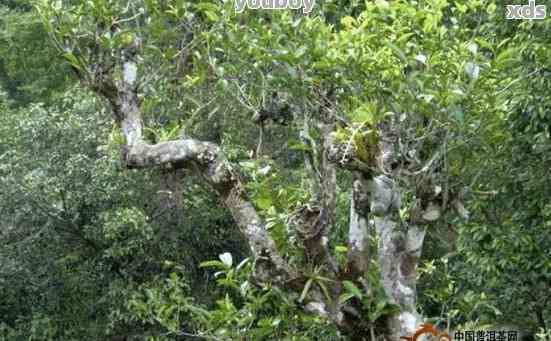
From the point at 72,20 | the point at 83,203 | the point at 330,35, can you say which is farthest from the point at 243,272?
the point at 83,203

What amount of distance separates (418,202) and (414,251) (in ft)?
0.59

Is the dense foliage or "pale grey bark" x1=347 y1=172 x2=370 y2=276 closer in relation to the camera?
the dense foliage

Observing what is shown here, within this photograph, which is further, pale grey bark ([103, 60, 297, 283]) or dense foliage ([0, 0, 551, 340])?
pale grey bark ([103, 60, 297, 283])

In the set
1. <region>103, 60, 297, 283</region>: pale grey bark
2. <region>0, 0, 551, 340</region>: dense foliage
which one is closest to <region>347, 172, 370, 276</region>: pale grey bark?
<region>0, 0, 551, 340</region>: dense foliage

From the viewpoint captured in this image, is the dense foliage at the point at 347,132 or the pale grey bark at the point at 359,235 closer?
the dense foliage at the point at 347,132

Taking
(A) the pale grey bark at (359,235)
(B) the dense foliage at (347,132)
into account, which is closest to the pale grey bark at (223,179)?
(B) the dense foliage at (347,132)

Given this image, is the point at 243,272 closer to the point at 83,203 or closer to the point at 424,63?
the point at 424,63

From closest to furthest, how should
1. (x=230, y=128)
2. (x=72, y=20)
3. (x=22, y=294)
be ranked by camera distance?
(x=72, y=20) < (x=230, y=128) < (x=22, y=294)

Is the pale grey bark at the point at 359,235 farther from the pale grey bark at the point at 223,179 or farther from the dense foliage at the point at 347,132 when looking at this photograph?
the pale grey bark at the point at 223,179

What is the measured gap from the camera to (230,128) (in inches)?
264

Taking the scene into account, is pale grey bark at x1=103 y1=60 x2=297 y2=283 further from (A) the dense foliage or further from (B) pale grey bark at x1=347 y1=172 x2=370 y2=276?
(B) pale grey bark at x1=347 y1=172 x2=370 y2=276

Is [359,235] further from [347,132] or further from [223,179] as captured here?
[223,179]

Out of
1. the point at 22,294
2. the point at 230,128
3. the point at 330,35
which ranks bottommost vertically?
the point at 22,294

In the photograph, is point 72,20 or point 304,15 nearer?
point 304,15
